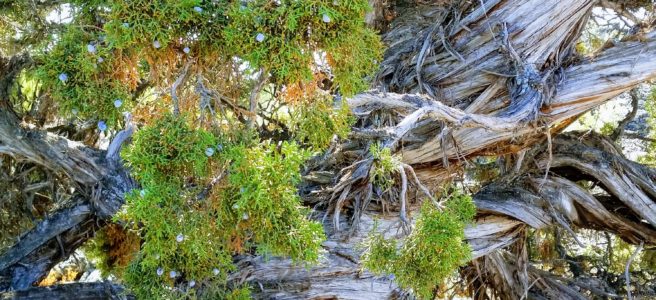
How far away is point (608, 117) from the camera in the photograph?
17.5ft

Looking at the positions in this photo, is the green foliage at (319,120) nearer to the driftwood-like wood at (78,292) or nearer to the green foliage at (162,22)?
the green foliage at (162,22)

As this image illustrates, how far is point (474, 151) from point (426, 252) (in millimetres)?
1512

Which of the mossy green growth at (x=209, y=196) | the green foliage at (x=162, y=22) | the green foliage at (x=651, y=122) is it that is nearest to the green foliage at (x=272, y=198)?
the mossy green growth at (x=209, y=196)

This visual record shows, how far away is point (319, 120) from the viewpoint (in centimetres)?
267

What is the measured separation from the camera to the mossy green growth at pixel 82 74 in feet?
8.23

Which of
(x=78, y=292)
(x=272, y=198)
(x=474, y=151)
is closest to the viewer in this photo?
(x=272, y=198)

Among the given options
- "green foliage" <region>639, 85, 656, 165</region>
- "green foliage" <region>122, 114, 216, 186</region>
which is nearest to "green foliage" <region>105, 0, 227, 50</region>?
"green foliage" <region>122, 114, 216, 186</region>

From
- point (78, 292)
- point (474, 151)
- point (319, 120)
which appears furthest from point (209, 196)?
point (474, 151)

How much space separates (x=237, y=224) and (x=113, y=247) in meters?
2.29

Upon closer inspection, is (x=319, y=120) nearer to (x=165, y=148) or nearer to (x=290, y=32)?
(x=290, y=32)

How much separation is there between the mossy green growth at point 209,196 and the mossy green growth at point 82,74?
26cm

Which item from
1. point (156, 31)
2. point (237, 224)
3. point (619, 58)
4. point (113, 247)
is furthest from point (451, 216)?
point (113, 247)

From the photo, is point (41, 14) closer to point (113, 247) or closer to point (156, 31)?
point (113, 247)

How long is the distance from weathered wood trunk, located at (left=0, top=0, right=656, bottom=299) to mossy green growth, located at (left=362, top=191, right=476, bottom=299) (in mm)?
868
